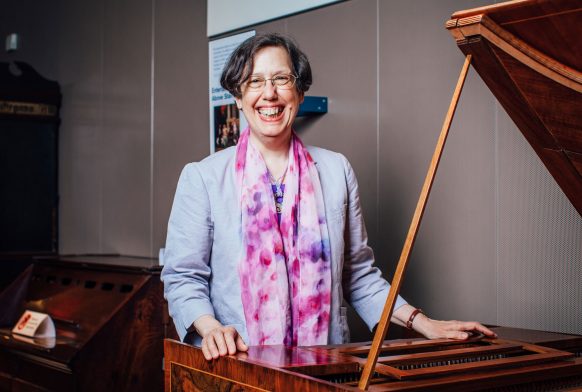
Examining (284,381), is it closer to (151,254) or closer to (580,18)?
(580,18)

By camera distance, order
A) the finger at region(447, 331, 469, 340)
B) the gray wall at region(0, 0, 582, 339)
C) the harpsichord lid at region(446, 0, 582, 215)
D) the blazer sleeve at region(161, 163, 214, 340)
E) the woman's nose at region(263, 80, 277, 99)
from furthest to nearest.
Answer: the gray wall at region(0, 0, 582, 339) → the woman's nose at region(263, 80, 277, 99) → the blazer sleeve at region(161, 163, 214, 340) → the finger at region(447, 331, 469, 340) → the harpsichord lid at region(446, 0, 582, 215)

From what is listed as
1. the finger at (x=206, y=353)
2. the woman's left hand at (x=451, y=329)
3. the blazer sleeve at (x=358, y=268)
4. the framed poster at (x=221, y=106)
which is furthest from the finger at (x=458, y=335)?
the framed poster at (x=221, y=106)

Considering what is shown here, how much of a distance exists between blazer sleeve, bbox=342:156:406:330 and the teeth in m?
0.30

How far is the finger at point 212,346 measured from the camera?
1.82 meters

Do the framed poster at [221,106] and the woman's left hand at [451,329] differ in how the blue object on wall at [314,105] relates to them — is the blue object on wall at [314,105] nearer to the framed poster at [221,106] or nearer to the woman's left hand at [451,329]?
the framed poster at [221,106]

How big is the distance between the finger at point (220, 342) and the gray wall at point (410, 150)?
1524 mm

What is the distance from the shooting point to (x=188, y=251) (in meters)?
2.28

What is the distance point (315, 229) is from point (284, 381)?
85 centimetres

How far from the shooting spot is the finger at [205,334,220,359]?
182cm

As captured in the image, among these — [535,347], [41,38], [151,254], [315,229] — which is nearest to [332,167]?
[315,229]

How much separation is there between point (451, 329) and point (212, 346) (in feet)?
2.31

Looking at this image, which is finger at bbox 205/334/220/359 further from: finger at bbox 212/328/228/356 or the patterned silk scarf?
the patterned silk scarf

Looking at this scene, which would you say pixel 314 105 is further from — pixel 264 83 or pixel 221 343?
pixel 221 343

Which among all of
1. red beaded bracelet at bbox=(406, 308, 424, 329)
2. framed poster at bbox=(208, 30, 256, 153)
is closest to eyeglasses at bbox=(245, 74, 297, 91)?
red beaded bracelet at bbox=(406, 308, 424, 329)
